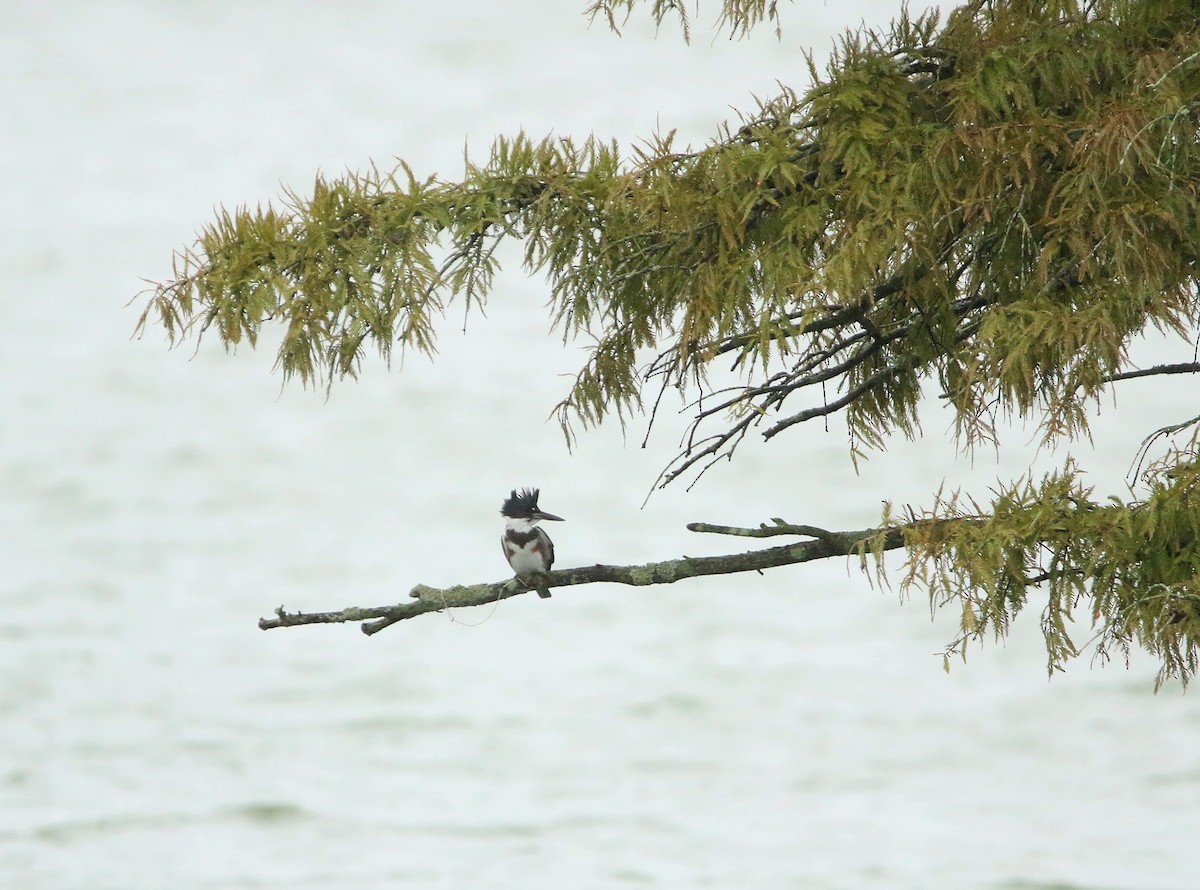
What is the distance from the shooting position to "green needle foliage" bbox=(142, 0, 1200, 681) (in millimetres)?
2861

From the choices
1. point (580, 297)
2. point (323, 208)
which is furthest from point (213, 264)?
point (580, 297)

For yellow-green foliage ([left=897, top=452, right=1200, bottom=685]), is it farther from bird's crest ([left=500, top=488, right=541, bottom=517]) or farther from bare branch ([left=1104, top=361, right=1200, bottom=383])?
bird's crest ([left=500, top=488, right=541, bottom=517])

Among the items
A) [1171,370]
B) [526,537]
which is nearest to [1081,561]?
[1171,370]

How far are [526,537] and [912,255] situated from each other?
7.04 feet

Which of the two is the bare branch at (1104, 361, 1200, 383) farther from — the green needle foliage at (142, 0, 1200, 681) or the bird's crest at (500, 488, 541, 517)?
the bird's crest at (500, 488, 541, 517)

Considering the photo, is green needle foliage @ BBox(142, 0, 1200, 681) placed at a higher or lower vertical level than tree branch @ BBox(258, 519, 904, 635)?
higher

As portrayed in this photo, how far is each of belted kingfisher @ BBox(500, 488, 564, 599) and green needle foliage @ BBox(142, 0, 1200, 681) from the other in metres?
1.10

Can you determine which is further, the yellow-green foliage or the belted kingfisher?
the belted kingfisher

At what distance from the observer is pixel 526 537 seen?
15.9ft

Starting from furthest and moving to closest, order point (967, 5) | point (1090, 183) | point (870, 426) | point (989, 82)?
point (870, 426) → point (967, 5) → point (989, 82) → point (1090, 183)

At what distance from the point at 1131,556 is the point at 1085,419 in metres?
0.32

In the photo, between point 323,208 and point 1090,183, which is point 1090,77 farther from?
point 323,208

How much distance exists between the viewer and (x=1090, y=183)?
9.50 ft

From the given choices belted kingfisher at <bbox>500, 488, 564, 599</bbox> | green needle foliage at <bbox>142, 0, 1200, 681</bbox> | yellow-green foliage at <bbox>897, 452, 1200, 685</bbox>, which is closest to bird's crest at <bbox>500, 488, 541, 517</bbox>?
belted kingfisher at <bbox>500, 488, 564, 599</bbox>
